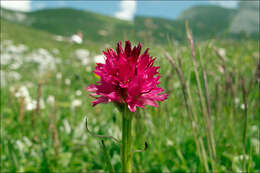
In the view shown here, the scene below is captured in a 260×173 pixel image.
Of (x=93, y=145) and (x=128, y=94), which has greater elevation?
(x=128, y=94)

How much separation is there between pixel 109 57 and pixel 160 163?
1434 millimetres

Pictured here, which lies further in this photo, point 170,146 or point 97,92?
point 170,146

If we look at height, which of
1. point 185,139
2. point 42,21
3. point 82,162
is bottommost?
point 82,162

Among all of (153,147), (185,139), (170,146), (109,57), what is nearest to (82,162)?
(153,147)

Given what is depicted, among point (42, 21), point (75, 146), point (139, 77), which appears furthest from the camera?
point (42, 21)

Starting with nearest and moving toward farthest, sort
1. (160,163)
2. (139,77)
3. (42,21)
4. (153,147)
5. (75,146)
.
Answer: (139,77) → (160,163) → (153,147) → (75,146) → (42,21)

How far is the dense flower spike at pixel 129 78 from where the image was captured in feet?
3.25

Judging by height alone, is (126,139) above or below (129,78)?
below

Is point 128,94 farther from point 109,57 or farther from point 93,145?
point 93,145

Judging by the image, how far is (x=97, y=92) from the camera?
1027 mm

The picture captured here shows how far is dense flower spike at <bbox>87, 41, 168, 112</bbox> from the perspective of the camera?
3.25ft

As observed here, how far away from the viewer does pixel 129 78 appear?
1033mm

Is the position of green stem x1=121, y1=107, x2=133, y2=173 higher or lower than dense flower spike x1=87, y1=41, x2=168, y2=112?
lower

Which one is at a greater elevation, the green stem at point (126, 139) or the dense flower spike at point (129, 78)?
the dense flower spike at point (129, 78)
